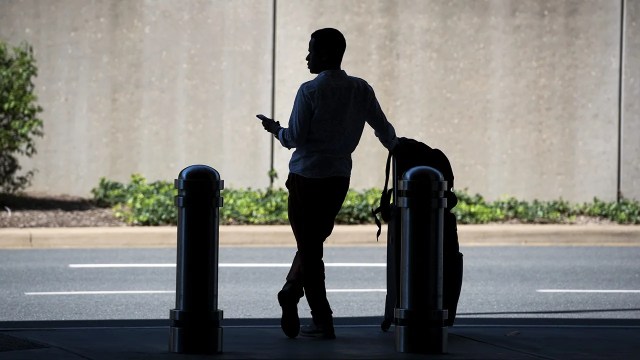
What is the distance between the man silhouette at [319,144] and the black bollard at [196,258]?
581 millimetres

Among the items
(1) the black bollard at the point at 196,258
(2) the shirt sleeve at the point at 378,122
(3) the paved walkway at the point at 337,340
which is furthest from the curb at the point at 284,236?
(1) the black bollard at the point at 196,258

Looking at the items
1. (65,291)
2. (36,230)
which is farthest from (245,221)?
(65,291)

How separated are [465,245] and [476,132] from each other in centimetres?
373

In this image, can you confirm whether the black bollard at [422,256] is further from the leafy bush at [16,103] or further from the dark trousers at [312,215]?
the leafy bush at [16,103]

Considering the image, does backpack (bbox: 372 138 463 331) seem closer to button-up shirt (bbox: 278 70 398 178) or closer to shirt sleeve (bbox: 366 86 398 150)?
shirt sleeve (bbox: 366 86 398 150)

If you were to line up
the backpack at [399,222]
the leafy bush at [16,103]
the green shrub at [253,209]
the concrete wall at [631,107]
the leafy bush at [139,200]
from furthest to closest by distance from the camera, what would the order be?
1. the concrete wall at [631,107]
2. the leafy bush at [16,103]
3. the green shrub at [253,209]
4. the leafy bush at [139,200]
5. the backpack at [399,222]

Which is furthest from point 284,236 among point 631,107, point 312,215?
point 312,215

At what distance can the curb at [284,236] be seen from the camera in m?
13.7

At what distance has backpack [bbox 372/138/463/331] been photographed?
6.89 meters

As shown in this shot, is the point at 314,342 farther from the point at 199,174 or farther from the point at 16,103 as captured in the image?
the point at 16,103

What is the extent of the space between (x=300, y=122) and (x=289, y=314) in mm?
1082

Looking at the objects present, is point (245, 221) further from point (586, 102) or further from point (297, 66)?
point (586, 102)

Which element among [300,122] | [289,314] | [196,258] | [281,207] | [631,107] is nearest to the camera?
[196,258]

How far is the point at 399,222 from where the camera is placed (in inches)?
271
